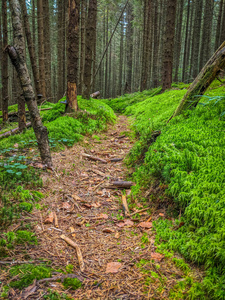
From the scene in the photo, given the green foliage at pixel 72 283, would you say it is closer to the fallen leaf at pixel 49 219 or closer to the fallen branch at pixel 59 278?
the fallen branch at pixel 59 278

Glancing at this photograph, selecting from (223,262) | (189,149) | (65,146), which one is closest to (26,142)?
(65,146)

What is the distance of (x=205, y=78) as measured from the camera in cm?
418

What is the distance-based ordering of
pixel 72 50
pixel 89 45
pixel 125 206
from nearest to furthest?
1. pixel 125 206
2. pixel 72 50
3. pixel 89 45

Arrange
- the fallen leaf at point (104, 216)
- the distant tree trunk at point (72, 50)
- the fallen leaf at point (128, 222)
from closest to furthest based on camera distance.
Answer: the fallen leaf at point (128, 222), the fallen leaf at point (104, 216), the distant tree trunk at point (72, 50)

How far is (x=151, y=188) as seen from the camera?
3.19 meters

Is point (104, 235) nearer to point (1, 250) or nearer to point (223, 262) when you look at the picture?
point (1, 250)

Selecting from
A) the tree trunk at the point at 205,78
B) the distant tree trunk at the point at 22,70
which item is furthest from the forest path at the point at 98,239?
the tree trunk at the point at 205,78

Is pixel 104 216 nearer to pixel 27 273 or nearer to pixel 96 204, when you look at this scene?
pixel 96 204

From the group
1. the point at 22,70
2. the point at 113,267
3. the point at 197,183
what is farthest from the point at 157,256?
the point at 22,70

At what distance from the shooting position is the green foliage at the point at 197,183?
1.82m

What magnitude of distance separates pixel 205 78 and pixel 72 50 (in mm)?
4178

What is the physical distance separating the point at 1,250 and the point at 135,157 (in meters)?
3.09

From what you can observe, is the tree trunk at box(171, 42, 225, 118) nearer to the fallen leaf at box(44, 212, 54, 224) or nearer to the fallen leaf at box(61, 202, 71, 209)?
the fallen leaf at box(61, 202, 71, 209)

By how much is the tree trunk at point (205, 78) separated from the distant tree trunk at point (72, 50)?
3.61 metres
